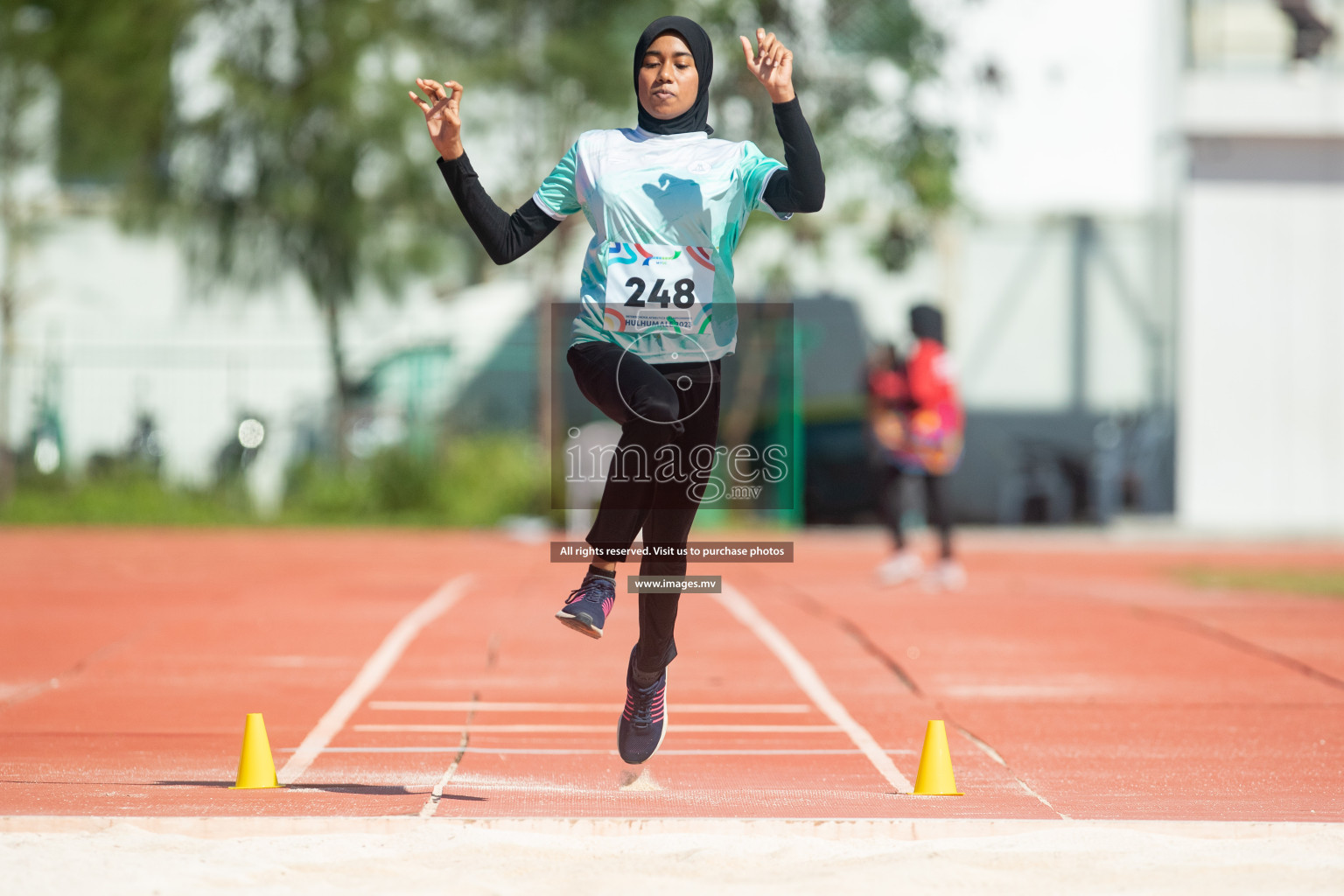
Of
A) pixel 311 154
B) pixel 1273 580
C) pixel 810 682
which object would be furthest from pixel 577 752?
pixel 311 154

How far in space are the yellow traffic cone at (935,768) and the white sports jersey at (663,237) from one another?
1.45 meters

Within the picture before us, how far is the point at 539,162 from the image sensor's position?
68.7 ft

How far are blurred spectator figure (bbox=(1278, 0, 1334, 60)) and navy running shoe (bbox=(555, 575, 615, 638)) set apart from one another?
17602 millimetres

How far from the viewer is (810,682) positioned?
841cm

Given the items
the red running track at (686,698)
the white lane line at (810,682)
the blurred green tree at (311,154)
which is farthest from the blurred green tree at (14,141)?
A: the white lane line at (810,682)

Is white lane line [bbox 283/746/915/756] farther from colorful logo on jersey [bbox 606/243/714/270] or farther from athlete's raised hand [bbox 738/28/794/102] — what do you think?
athlete's raised hand [bbox 738/28/794/102]

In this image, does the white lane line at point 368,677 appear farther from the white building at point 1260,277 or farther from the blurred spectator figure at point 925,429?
the white building at point 1260,277

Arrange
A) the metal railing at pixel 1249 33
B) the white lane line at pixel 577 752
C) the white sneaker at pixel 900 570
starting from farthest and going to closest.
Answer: the metal railing at pixel 1249 33, the white sneaker at pixel 900 570, the white lane line at pixel 577 752

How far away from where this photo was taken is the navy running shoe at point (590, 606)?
5.08 metres

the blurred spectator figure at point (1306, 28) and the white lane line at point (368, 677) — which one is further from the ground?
the blurred spectator figure at point (1306, 28)

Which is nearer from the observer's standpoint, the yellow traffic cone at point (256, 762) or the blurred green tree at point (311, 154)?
the yellow traffic cone at point (256, 762)

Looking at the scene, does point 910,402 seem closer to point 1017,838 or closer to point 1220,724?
point 1220,724


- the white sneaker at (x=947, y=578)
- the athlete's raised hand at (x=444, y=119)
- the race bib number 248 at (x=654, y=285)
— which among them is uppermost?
the athlete's raised hand at (x=444, y=119)

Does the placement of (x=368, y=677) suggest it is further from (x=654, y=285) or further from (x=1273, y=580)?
(x=1273, y=580)
